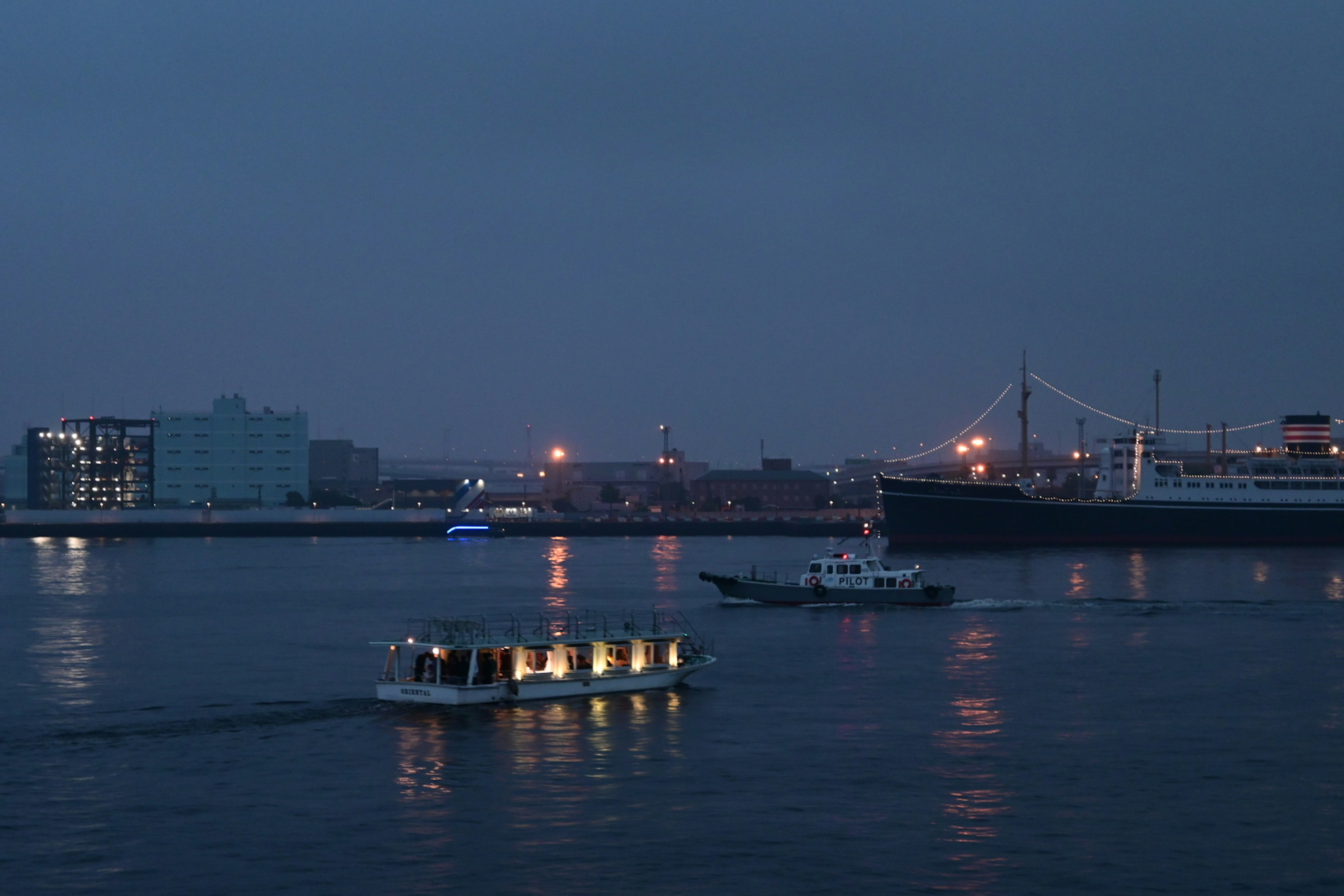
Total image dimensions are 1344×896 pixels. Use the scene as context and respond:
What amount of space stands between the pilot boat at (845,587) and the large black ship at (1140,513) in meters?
48.6

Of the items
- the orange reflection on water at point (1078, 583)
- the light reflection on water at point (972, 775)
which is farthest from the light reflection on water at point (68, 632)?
the orange reflection on water at point (1078, 583)

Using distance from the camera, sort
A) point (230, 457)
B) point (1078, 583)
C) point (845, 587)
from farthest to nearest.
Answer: point (230, 457), point (1078, 583), point (845, 587)

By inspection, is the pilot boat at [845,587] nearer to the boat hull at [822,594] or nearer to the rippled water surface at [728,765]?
the boat hull at [822,594]

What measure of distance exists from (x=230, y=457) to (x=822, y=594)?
133 meters

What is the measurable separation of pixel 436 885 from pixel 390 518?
444 ft

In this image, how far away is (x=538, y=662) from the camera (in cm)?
3412

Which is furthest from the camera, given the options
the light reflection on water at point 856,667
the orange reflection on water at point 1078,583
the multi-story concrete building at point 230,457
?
the multi-story concrete building at point 230,457

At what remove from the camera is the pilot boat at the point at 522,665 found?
1296 inches

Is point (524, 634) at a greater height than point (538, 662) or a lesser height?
lesser

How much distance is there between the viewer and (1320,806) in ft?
81.8

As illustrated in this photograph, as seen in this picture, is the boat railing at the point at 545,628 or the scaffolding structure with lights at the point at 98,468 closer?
the boat railing at the point at 545,628

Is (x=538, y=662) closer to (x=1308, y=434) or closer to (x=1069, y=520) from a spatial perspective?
(x=1069, y=520)

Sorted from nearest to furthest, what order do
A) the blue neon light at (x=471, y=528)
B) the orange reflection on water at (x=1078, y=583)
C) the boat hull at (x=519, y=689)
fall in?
the boat hull at (x=519, y=689), the orange reflection on water at (x=1078, y=583), the blue neon light at (x=471, y=528)

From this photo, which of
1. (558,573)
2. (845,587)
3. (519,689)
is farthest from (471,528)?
(519,689)
